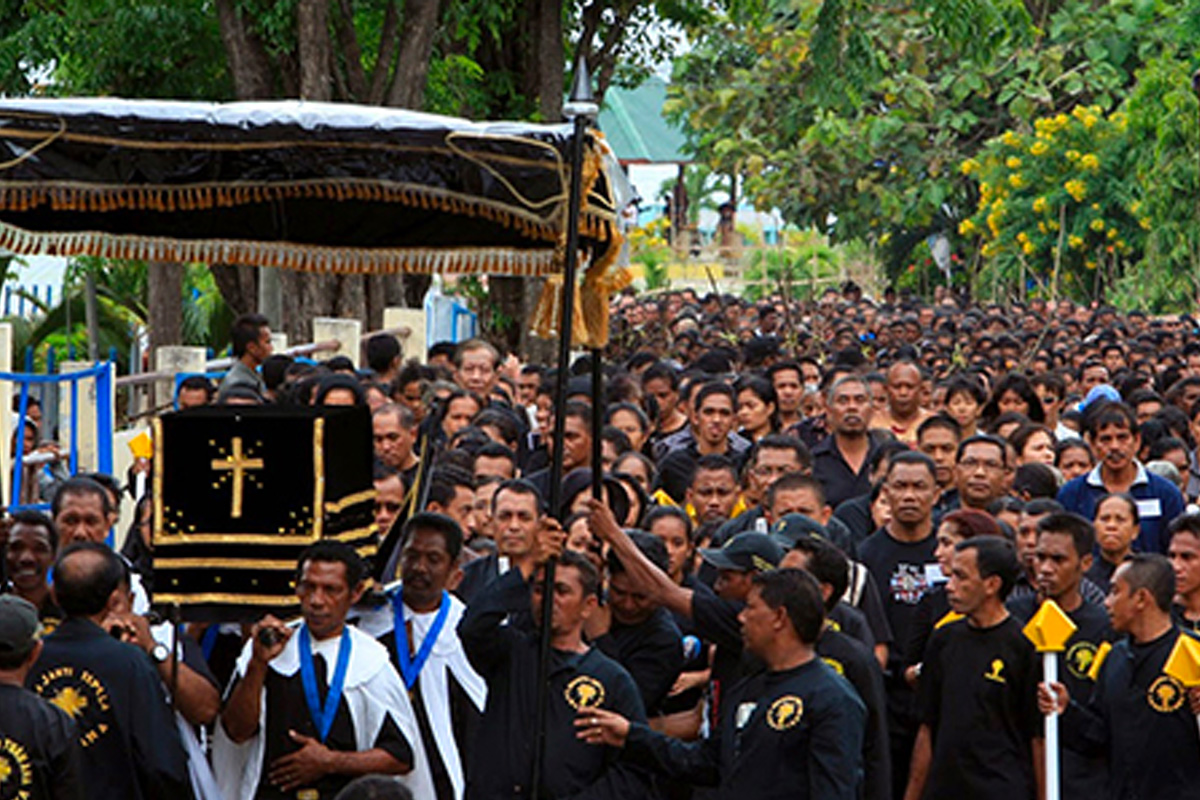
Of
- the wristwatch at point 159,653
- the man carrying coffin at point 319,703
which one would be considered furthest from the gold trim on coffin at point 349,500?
the wristwatch at point 159,653

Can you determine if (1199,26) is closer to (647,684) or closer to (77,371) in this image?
(77,371)

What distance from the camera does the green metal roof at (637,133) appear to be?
87188 mm

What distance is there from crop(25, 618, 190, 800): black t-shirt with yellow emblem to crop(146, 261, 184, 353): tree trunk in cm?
1497

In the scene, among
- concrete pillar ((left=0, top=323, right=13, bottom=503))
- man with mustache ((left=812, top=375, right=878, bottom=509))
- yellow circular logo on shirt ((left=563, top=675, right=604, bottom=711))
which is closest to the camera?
yellow circular logo on shirt ((left=563, top=675, right=604, bottom=711))

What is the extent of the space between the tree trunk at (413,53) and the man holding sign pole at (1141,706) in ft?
36.8

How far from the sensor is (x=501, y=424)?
1206 centimetres

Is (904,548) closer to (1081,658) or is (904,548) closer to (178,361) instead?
(1081,658)

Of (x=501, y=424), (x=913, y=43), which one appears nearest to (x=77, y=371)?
(x=501, y=424)

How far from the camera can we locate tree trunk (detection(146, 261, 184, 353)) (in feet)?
71.9

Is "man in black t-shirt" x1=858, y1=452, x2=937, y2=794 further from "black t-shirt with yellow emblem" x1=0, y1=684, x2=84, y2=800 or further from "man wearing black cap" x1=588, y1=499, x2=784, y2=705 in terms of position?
"black t-shirt with yellow emblem" x1=0, y1=684, x2=84, y2=800

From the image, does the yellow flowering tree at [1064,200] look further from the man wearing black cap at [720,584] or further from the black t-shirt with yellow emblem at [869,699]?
the black t-shirt with yellow emblem at [869,699]

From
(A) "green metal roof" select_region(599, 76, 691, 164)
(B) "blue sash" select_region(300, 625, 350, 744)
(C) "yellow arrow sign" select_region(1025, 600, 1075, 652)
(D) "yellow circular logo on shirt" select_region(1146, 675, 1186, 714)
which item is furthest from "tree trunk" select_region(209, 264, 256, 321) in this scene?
(A) "green metal roof" select_region(599, 76, 691, 164)

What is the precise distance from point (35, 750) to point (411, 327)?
46.1ft

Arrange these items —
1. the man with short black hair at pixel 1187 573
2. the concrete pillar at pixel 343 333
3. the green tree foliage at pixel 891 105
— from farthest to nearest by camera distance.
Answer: the green tree foliage at pixel 891 105, the concrete pillar at pixel 343 333, the man with short black hair at pixel 1187 573
